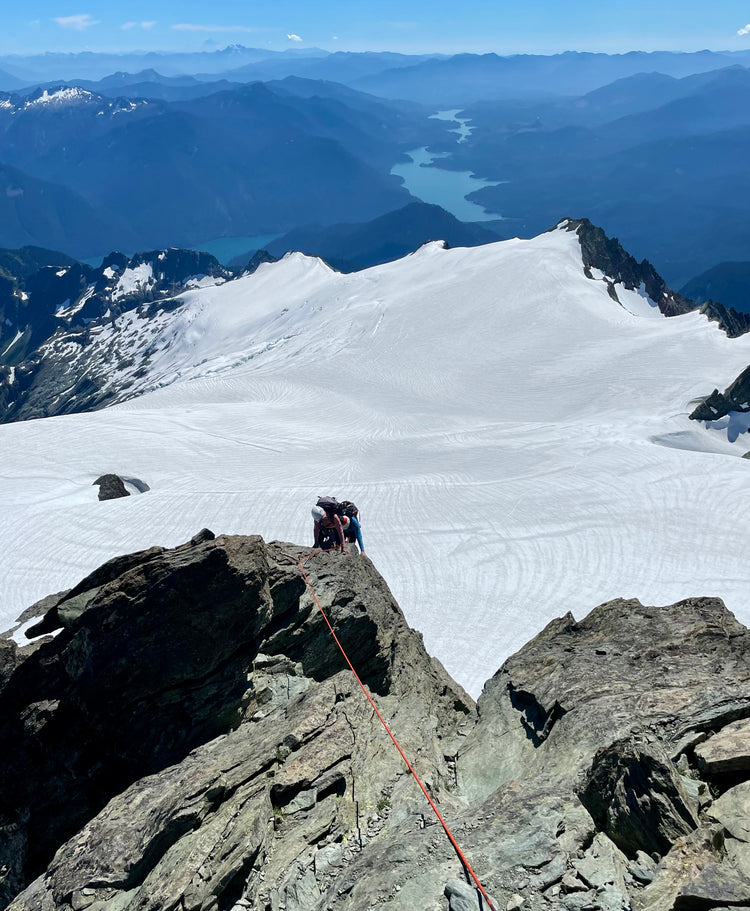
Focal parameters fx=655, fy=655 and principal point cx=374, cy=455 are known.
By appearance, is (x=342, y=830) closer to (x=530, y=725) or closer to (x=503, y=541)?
(x=530, y=725)

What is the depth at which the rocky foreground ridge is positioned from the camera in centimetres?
641

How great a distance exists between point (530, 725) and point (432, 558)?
527 inches

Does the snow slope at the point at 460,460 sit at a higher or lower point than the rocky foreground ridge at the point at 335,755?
lower

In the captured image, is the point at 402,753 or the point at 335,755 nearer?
the point at 335,755

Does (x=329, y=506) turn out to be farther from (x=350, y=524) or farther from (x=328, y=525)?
(x=350, y=524)

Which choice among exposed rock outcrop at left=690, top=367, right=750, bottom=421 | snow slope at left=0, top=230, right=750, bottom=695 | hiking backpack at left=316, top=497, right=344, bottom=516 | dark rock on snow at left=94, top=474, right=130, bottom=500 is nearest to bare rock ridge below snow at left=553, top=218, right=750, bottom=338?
snow slope at left=0, top=230, right=750, bottom=695

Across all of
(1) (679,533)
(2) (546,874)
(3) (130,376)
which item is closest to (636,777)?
(2) (546,874)

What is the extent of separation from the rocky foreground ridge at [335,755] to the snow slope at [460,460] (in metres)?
7.38

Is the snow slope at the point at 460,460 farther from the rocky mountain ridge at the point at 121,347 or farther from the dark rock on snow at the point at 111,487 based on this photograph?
the rocky mountain ridge at the point at 121,347

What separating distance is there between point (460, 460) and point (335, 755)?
25325 millimetres

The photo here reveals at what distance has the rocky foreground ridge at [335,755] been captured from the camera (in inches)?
252

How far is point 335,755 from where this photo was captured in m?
8.40

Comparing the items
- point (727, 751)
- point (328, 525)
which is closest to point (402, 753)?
point (727, 751)

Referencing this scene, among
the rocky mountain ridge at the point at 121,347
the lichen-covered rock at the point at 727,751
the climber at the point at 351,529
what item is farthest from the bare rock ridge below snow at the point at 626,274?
the lichen-covered rock at the point at 727,751
